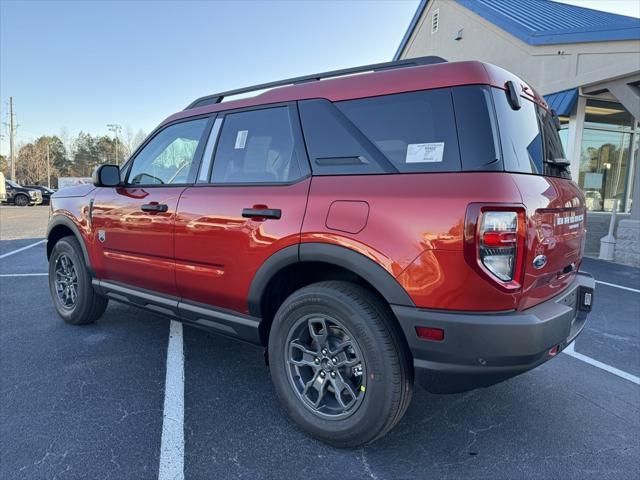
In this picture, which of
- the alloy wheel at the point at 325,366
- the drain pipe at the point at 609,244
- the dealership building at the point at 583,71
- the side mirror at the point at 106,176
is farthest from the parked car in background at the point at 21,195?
the alloy wheel at the point at 325,366

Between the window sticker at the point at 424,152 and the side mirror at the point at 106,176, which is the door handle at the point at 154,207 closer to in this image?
the side mirror at the point at 106,176

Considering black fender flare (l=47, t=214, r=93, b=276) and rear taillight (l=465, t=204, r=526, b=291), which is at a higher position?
rear taillight (l=465, t=204, r=526, b=291)

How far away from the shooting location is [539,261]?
6.94ft

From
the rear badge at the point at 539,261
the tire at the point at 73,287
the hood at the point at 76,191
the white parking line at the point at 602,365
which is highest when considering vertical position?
the hood at the point at 76,191

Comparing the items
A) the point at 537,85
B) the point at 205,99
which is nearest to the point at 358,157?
the point at 205,99

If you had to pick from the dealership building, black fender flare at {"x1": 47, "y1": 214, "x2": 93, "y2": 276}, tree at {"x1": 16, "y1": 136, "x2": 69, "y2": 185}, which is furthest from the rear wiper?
tree at {"x1": 16, "y1": 136, "x2": 69, "y2": 185}

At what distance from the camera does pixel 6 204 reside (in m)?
27.7

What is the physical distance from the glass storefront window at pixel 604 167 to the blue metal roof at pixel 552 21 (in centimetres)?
297

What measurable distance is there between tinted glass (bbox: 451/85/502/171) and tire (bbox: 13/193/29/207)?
Result: 1243 inches

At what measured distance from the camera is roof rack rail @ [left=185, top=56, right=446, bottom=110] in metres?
2.46

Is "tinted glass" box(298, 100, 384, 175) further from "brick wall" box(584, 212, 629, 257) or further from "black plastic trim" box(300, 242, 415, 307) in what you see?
"brick wall" box(584, 212, 629, 257)

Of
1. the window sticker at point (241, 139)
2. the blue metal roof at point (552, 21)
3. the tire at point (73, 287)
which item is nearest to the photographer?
the window sticker at point (241, 139)

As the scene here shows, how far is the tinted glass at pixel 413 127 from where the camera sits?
6.98ft

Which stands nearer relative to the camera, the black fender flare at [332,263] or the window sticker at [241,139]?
the black fender flare at [332,263]
